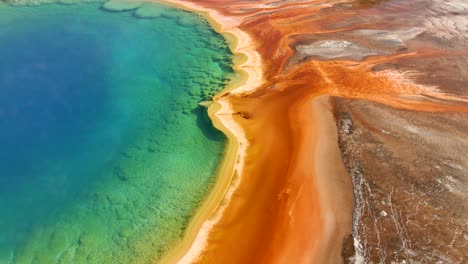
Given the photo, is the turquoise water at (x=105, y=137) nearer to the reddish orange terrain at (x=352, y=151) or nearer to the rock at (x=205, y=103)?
the rock at (x=205, y=103)

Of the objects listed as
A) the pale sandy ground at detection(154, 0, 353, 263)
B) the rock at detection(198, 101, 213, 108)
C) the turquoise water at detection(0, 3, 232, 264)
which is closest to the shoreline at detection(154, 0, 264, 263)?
the pale sandy ground at detection(154, 0, 353, 263)

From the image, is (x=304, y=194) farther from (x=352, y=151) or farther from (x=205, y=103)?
(x=205, y=103)

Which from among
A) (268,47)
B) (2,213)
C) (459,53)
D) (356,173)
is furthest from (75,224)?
(459,53)

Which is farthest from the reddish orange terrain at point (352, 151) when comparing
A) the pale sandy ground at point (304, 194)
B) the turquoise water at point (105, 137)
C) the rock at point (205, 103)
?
the turquoise water at point (105, 137)

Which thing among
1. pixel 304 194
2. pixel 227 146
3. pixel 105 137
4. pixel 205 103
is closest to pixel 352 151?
pixel 304 194

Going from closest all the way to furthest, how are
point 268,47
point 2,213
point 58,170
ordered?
point 2,213, point 58,170, point 268,47

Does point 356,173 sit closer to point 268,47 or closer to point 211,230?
point 211,230
